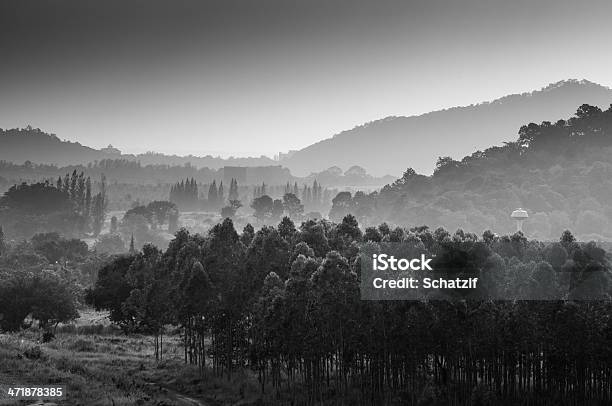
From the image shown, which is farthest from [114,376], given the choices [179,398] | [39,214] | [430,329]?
[39,214]

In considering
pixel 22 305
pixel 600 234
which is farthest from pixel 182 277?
pixel 600 234

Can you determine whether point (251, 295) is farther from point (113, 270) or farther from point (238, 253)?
point (113, 270)

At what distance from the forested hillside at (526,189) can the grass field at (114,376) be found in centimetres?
9665

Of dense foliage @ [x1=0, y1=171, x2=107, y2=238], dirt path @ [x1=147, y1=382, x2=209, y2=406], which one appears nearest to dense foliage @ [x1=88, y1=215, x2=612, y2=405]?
dirt path @ [x1=147, y1=382, x2=209, y2=406]

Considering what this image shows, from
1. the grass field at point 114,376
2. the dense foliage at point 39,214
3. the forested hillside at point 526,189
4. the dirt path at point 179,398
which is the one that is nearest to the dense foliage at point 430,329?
the grass field at point 114,376

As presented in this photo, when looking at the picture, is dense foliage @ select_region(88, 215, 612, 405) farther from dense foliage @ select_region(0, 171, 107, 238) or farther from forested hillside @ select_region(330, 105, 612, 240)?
dense foliage @ select_region(0, 171, 107, 238)

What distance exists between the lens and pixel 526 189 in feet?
495

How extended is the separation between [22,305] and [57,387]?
40.8 meters

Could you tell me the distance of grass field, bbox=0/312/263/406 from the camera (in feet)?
133

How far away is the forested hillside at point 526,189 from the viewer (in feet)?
438

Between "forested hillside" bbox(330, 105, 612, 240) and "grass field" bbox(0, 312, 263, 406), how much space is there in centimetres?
9665

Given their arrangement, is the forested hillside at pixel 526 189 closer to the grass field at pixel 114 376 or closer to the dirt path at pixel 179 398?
the grass field at pixel 114 376

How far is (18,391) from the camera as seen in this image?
3759 cm

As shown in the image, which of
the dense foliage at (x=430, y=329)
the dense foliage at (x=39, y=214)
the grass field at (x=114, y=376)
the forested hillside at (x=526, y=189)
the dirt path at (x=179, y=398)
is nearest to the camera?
the dense foliage at (x=430, y=329)
